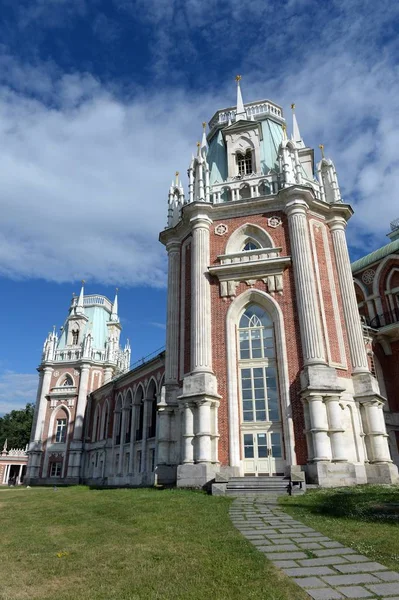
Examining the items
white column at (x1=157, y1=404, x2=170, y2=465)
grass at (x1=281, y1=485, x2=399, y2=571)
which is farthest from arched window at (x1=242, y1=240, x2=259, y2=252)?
grass at (x1=281, y1=485, x2=399, y2=571)

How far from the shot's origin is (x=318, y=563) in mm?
6211

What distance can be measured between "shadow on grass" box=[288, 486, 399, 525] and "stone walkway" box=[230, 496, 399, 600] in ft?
5.85

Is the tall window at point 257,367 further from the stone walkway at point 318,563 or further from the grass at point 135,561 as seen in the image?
the stone walkway at point 318,563

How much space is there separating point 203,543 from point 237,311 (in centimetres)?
1606

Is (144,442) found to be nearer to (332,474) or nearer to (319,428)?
(319,428)

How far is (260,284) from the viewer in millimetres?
23109

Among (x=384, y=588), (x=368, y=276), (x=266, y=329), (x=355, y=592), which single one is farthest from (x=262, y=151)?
(x=355, y=592)

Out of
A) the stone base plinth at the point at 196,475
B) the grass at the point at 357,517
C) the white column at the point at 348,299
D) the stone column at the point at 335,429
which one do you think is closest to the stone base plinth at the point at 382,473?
the stone column at the point at 335,429

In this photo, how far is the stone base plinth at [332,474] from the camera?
17719mm

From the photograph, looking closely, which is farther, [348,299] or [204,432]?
[348,299]

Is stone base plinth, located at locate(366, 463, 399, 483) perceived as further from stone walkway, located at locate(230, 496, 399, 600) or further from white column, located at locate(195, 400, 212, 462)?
stone walkway, located at locate(230, 496, 399, 600)

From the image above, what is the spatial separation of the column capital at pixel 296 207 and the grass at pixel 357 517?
46.4ft

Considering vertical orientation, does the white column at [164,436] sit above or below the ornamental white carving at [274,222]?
below

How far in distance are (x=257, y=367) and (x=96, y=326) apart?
126 ft
